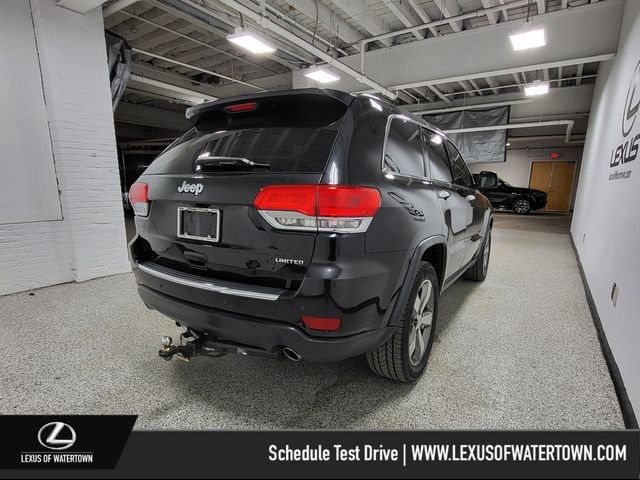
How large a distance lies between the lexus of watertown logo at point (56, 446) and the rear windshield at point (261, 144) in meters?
1.31

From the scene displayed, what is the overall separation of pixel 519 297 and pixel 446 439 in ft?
8.28

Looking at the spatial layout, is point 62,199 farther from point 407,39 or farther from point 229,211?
point 407,39

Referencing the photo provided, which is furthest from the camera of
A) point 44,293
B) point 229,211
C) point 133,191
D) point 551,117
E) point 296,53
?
point 551,117

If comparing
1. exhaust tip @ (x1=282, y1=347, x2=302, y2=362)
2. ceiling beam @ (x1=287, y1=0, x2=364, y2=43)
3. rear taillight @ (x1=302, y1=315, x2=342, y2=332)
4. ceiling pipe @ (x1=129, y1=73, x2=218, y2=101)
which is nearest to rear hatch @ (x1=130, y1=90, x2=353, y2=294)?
rear taillight @ (x1=302, y1=315, x2=342, y2=332)

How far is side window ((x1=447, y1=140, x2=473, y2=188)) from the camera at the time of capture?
2.68 meters

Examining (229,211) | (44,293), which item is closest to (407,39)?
(229,211)

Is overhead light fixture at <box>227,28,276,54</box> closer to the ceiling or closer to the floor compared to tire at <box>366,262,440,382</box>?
closer to the ceiling

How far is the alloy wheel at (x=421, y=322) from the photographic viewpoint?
181 cm

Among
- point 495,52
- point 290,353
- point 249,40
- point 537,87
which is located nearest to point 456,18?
point 495,52

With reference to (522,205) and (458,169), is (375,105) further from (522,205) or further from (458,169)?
(522,205)

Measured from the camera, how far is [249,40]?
4629mm

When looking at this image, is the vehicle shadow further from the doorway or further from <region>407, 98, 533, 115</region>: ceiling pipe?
the doorway

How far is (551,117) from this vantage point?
9.98 metres

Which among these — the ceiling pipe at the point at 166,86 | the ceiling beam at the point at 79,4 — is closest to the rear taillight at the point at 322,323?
the ceiling beam at the point at 79,4
